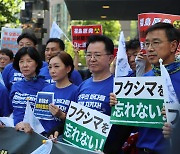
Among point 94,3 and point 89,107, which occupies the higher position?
point 94,3

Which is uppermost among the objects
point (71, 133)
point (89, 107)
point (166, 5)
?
point (166, 5)

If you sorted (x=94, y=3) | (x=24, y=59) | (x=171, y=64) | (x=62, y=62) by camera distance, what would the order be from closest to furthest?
1. (x=171, y=64)
2. (x=62, y=62)
3. (x=24, y=59)
4. (x=94, y=3)

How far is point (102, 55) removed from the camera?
4059mm

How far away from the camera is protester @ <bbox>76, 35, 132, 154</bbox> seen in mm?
3863

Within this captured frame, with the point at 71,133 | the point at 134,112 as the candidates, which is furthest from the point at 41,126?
the point at 134,112

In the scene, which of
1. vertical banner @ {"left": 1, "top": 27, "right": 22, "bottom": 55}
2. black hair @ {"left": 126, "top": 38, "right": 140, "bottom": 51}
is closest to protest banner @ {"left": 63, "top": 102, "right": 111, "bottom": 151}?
black hair @ {"left": 126, "top": 38, "right": 140, "bottom": 51}

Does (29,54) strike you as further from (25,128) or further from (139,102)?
(139,102)

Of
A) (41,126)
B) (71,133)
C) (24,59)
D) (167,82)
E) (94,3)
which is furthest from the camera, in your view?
(94,3)

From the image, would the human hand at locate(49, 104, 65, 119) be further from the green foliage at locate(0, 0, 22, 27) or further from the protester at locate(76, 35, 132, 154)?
the green foliage at locate(0, 0, 22, 27)

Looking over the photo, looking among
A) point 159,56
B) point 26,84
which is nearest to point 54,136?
point 26,84

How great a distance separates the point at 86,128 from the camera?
3730 mm

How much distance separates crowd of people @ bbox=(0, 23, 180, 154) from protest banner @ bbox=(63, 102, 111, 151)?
13 centimetres

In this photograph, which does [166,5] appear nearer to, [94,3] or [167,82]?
[94,3]

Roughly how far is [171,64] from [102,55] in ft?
2.77
